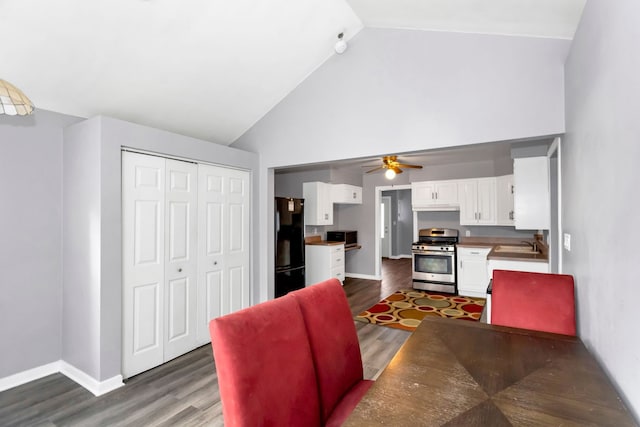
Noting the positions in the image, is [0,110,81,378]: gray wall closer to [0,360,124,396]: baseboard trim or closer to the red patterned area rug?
[0,360,124,396]: baseboard trim

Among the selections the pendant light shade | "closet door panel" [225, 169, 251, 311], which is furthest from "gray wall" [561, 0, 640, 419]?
"closet door panel" [225, 169, 251, 311]

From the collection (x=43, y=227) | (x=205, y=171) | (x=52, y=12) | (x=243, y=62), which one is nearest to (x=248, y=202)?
(x=205, y=171)

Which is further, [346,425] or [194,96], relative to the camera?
[194,96]

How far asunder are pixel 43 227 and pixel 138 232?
80cm

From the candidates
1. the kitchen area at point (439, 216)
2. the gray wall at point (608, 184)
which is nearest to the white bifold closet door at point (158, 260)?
the kitchen area at point (439, 216)

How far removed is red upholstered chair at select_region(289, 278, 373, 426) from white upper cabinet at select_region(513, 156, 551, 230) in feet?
9.18

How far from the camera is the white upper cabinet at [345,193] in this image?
5926 millimetres

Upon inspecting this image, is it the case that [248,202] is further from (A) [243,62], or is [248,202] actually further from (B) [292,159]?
(A) [243,62]

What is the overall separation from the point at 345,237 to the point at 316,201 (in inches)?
43.7

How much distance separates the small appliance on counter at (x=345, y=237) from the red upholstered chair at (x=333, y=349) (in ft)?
14.8

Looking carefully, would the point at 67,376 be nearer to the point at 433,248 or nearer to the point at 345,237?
the point at 345,237

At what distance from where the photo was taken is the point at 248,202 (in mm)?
3785

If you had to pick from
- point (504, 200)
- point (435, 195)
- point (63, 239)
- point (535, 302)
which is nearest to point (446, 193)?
point (435, 195)

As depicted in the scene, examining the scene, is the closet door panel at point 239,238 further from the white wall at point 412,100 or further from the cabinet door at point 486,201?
the cabinet door at point 486,201
